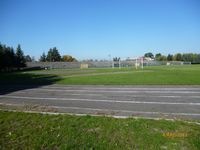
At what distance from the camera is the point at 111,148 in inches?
186

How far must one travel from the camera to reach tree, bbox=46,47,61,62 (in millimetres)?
116188

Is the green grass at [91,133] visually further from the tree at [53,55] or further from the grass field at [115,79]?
the tree at [53,55]

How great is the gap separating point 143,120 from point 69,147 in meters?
2.80

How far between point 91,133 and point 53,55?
11532 centimetres

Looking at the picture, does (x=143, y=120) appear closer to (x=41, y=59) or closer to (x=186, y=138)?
(x=186, y=138)

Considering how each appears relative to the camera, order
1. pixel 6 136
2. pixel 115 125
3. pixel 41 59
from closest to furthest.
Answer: pixel 6 136
pixel 115 125
pixel 41 59

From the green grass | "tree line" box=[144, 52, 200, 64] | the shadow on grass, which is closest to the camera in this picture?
the green grass

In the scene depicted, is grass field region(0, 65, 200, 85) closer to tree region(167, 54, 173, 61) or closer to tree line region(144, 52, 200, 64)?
tree line region(144, 52, 200, 64)

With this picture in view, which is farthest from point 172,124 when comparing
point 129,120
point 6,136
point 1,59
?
point 1,59

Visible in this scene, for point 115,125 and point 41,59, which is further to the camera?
point 41,59

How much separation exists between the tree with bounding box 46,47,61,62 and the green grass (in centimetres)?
11207

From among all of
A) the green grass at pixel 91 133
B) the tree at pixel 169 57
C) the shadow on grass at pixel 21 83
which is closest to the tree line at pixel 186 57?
the tree at pixel 169 57

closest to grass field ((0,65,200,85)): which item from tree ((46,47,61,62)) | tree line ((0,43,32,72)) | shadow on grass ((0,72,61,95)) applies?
shadow on grass ((0,72,61,95))

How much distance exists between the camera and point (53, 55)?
385 ft
